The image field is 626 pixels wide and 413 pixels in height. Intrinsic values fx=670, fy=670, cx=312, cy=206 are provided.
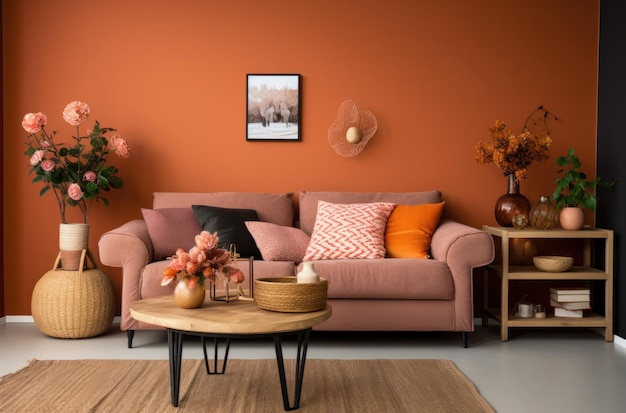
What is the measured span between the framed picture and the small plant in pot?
1.83m

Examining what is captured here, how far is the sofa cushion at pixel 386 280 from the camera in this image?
152 inches

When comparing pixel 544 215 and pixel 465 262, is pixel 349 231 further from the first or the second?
pixel 544 215

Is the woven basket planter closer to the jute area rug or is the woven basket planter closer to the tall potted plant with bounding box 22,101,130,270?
the tall potted plant with bounding box 22,101,130,270

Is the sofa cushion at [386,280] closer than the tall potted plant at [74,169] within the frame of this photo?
Yes

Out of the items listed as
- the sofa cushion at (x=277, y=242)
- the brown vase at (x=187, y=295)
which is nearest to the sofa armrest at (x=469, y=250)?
the sofa cushion at (x=277, y=242)

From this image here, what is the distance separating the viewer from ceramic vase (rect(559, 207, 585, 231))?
4355mm

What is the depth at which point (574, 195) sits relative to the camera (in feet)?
14.5

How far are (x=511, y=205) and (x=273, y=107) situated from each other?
1797 mm

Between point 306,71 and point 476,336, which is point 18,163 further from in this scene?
point 476,336

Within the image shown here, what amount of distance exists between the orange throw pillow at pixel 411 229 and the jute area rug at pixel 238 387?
2.95 ft

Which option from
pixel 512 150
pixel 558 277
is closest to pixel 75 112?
pixel 512 150

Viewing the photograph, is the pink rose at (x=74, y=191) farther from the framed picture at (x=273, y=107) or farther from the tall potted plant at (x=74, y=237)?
the framed picture at (x=273, y=107)

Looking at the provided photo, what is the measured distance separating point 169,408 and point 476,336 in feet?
7.49

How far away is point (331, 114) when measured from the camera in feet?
15.9
